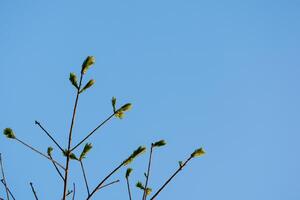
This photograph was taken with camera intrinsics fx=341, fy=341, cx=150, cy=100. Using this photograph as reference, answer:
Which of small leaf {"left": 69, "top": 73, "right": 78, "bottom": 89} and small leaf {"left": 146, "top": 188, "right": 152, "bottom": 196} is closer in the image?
small leaf {"left": 69, "top": 73, "right": 78, "bottom": 89}

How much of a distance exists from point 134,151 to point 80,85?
114cm

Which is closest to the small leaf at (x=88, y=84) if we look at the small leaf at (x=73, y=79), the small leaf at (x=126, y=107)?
the small leaf at (x=73, y=79)

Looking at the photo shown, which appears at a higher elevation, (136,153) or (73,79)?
(73,79)

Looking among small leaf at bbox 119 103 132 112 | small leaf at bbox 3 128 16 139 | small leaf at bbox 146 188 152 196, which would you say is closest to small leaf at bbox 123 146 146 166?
small leaf at bbox 119 103 132 112

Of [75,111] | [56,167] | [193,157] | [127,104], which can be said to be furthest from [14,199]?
[193,157]

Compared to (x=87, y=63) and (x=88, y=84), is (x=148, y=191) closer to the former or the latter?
(x=88, y=84)

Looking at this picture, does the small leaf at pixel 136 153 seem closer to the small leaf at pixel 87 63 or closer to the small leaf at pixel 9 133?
the small leaf at pixel 87 63

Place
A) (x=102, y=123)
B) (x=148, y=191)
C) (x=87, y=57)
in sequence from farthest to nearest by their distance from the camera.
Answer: (x=148, y=191) < (x=87, y=57) < (x=102, y=123)

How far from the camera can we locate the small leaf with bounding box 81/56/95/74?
4615 millimetres

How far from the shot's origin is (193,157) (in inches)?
194

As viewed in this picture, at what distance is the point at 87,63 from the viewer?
4.65 m

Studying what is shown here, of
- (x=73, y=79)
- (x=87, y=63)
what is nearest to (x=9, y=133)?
(x=73, y=79)

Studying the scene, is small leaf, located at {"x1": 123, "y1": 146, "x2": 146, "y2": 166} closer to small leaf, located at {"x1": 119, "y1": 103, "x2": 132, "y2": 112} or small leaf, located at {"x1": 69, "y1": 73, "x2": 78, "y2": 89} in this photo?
small leaf, located at {"x1": 119, "y1": 103, "x2": 132, "y2": 112}

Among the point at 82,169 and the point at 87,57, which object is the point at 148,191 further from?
the point at 87,57
